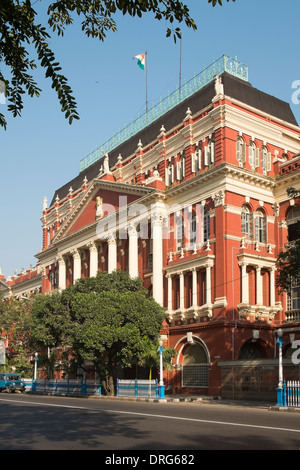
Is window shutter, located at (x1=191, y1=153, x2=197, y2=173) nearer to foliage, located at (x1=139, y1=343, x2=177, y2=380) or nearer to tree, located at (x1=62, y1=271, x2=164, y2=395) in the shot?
tree, located at (x1=62, y1=271, x2=164, y2=395)

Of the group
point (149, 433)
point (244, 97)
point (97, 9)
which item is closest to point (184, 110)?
point (244, 97)

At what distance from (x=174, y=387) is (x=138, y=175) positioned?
698 inches

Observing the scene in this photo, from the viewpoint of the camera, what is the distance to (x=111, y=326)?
36.2 meters

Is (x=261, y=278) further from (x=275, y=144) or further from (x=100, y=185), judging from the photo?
(x=100, y=185)

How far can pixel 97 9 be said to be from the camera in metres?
7.65

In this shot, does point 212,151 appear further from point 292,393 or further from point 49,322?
point 292,393

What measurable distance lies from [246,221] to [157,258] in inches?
282

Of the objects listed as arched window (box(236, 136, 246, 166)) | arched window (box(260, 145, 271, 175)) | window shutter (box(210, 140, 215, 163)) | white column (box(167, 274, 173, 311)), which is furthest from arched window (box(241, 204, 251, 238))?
white column (box(167, 274, 173, 311))

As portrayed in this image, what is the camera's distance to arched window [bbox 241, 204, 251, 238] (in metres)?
39.0

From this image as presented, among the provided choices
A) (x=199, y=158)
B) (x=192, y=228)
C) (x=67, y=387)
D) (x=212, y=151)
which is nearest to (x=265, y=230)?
(x=192, y=228)

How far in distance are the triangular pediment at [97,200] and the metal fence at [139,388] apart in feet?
46.8

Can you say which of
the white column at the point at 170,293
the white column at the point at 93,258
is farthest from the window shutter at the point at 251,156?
the white column at the point at 93,258

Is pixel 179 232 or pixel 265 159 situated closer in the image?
pixel 265 159

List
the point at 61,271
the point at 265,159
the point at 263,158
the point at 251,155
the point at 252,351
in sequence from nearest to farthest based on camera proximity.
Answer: the point at 252,351, the point at 251,155, the point at 263,158, the point at 265,159, the point at 61,271
